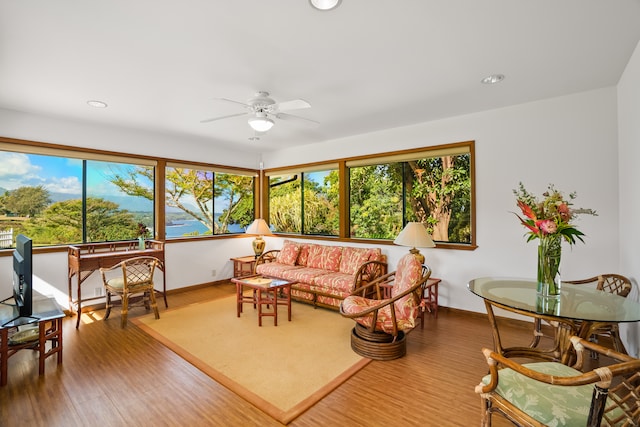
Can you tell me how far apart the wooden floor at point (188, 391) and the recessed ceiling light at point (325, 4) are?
271 cm

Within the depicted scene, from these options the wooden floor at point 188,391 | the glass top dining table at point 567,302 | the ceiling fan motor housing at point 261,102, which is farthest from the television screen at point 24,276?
the glass top dining table at point 567,302

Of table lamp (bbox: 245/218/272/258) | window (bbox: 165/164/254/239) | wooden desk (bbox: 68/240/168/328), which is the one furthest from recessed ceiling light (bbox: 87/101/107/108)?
table lamp (bbox: 245/218/272/258)

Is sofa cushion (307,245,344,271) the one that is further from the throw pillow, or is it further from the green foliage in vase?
the green foliage in vase

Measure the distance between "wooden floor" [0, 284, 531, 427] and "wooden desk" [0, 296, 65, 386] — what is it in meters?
0.14

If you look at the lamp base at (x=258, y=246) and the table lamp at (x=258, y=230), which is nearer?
the table lamp at (x=258, y=230)

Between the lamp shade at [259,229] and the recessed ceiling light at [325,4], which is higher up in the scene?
→ the recessed ceiling light at [325,4]

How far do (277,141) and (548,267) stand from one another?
14.9 feet

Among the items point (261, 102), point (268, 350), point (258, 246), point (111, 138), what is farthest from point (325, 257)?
point (111, 138)

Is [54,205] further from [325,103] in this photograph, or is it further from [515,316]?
[515,316]

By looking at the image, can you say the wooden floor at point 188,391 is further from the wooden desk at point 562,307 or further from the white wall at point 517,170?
the white wall at point 517,170

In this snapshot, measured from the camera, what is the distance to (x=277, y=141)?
5590mm

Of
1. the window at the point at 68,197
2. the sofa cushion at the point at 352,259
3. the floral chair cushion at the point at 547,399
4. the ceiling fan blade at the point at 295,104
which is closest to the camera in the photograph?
the floral chair cushion at the point at 547,399

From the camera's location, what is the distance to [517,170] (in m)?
3.68

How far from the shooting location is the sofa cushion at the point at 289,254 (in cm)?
527
